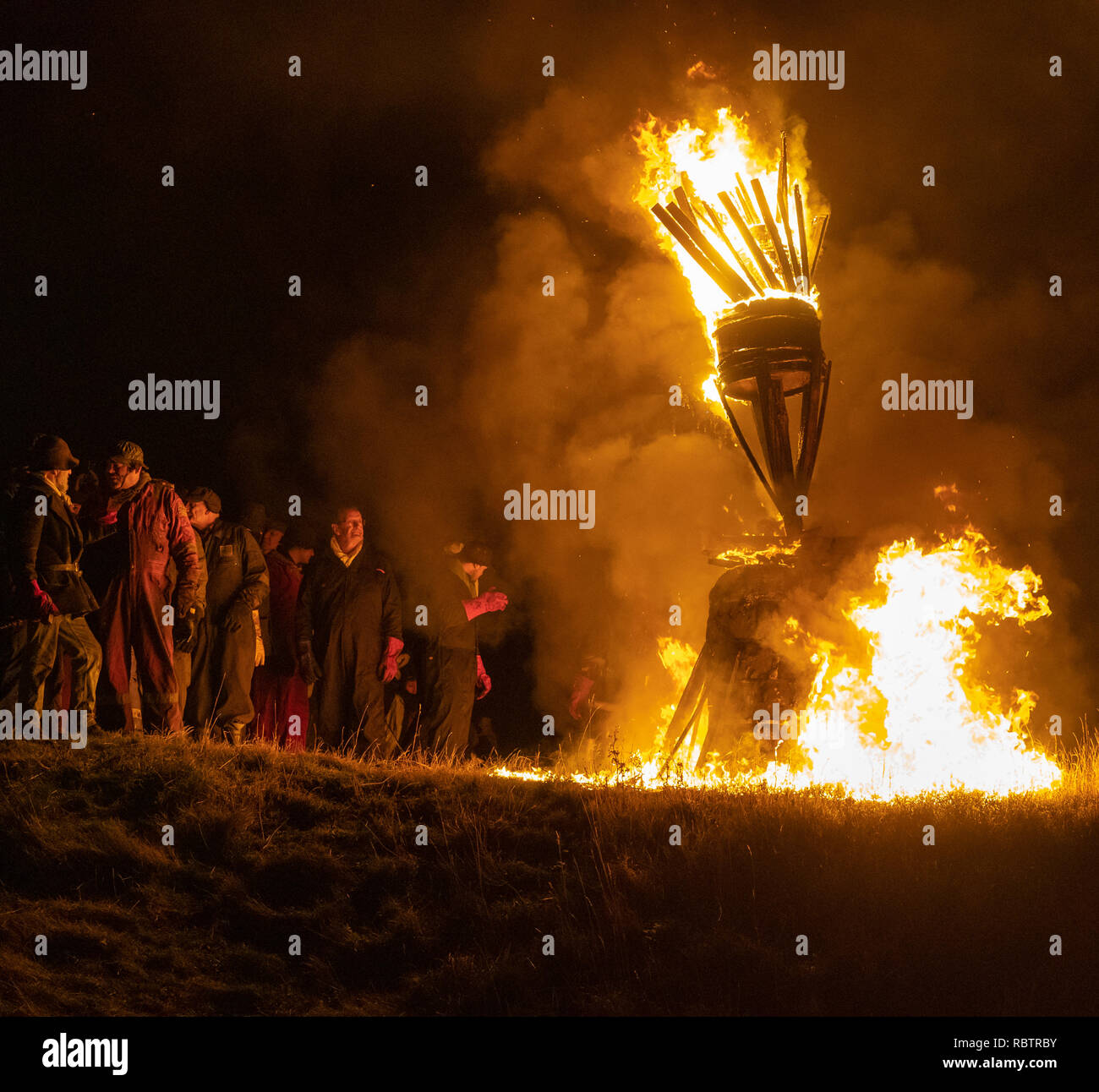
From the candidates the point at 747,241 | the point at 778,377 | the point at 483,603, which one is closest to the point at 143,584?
the point at 483,603

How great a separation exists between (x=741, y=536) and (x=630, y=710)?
3095 mm

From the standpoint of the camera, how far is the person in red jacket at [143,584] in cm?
812

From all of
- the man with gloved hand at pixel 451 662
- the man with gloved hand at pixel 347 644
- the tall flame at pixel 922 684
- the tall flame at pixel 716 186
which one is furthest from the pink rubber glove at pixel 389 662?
the tall flame at pixel 716 186

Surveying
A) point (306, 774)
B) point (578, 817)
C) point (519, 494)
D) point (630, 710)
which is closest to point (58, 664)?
point (306, 774)

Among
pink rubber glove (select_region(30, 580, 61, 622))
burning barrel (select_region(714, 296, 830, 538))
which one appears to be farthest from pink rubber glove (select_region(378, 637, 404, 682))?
burning barrel (select_region(714, 296, 830, 538))

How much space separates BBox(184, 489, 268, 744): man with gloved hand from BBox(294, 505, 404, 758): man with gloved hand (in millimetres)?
561

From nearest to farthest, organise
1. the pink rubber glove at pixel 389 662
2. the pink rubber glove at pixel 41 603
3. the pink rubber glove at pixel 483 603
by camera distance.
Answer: the pink rubber glove at pixel 41 603 < the pink rubber glove at pixel 389 662 < the pink rubber glove at pixel 483 603

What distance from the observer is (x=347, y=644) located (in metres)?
9.48

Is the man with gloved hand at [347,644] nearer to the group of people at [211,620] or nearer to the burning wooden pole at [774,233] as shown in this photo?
the group of people at [211,620]

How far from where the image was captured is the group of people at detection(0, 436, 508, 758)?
768cm

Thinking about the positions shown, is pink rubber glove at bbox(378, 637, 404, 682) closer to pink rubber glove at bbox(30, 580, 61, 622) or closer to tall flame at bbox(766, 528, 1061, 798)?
pink rubber glove at bbox(30, 580, 61, 622)

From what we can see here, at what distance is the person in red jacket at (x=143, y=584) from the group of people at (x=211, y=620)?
0.01m

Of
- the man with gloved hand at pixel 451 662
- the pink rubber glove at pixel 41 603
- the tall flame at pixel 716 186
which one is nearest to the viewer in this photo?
the pink rubber glove at pixel 41 603
